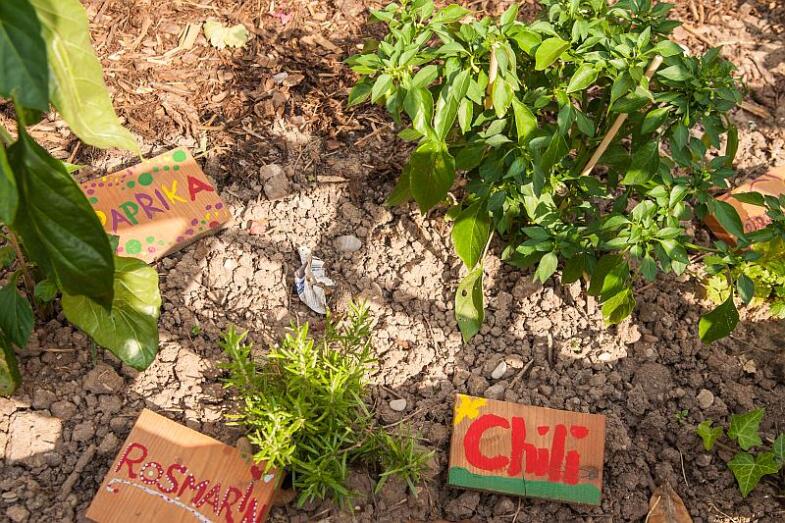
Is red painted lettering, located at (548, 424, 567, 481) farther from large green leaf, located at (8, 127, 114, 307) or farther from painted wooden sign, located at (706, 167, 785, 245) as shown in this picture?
large green leaf, located at (8, 127, 114, 307)

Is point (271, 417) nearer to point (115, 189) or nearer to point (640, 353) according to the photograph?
point (115, 189)

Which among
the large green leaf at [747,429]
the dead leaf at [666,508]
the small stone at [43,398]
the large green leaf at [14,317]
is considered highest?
the large green leaf at [14,317]

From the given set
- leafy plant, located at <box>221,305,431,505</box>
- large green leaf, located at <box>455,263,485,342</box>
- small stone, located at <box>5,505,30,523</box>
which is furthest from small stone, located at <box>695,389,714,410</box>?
small stone, located at <box>5,505,30,523</box>

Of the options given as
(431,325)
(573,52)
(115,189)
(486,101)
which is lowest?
(431,325)

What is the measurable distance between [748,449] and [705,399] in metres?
0.17

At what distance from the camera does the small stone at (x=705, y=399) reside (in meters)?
2.08

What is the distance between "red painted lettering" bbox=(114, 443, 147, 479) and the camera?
1803mm

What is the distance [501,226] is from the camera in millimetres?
2043

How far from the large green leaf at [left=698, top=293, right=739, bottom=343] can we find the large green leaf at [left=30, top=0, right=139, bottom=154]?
154 cm

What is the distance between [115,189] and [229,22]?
826 mm

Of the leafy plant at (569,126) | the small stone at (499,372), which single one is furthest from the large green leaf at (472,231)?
the small stone at (499,372)

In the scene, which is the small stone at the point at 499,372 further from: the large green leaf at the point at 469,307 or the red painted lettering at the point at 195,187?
the red painted lettering at the point at 195,187

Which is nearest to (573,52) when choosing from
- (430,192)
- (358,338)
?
(430,192)

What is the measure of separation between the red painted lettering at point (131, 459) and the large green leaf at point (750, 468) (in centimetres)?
150
